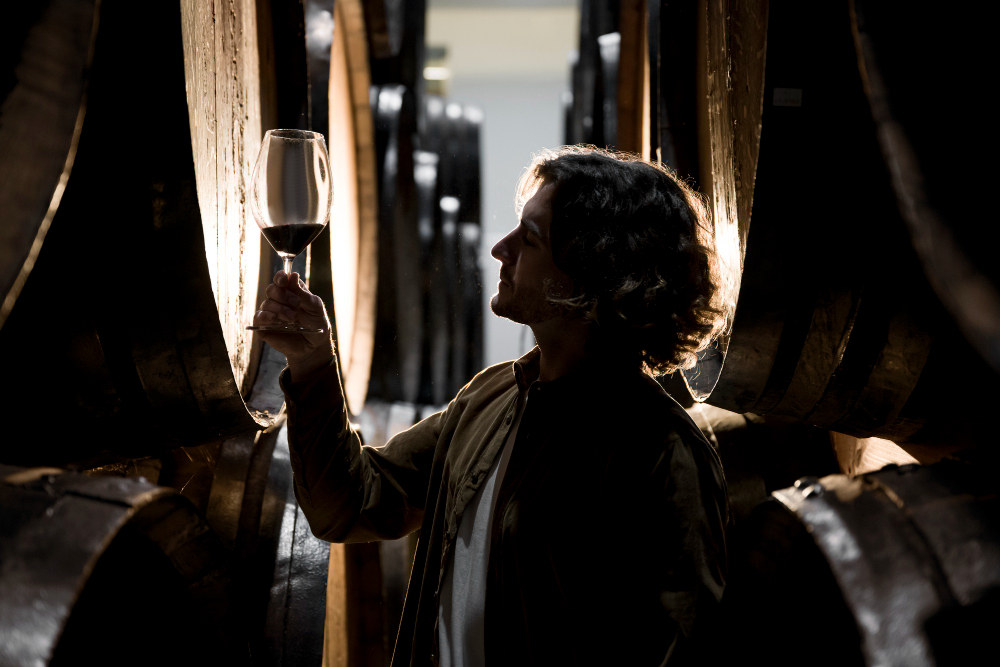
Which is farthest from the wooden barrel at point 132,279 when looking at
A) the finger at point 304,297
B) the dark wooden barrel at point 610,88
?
the dark wooden barrel at point 610,88

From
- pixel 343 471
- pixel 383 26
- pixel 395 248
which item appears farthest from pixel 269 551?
pixel 383 26

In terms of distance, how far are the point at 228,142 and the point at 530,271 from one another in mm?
544

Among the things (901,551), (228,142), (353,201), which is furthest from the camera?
(353,201)

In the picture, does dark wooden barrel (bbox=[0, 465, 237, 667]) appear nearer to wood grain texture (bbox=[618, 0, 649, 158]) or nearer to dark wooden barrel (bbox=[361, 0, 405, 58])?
wood grain texture (bbox=[618, 0, 649, 158])

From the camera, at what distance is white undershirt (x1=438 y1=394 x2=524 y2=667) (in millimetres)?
1108

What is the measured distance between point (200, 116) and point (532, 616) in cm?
83

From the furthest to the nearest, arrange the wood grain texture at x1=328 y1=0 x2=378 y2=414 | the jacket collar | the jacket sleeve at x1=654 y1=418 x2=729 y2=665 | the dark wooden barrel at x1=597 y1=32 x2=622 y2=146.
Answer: the wood grain texture at x1=328 y1=0 x2=378 y2=414 < the dark wooden barrel at x1=597 y1=32 x2=622 y2=146 < the jacket collar < the jacket sleeve at x1=654 y1=418 x2=729 y2=665

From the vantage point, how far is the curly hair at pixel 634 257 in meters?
1.16

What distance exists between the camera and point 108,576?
0.92m

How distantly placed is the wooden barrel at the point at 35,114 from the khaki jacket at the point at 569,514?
54 cm

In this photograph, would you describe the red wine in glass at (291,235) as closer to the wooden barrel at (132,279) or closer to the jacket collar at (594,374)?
the wooden barrel at (132,279)

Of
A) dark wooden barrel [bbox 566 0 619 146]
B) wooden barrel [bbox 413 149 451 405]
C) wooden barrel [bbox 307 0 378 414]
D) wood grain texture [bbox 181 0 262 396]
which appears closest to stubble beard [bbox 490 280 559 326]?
wood grain texture [bbox 181 0 262 396]

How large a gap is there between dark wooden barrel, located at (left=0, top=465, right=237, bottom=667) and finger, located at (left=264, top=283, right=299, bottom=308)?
0.34m

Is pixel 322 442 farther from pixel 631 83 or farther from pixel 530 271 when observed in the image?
pixel 631 83
